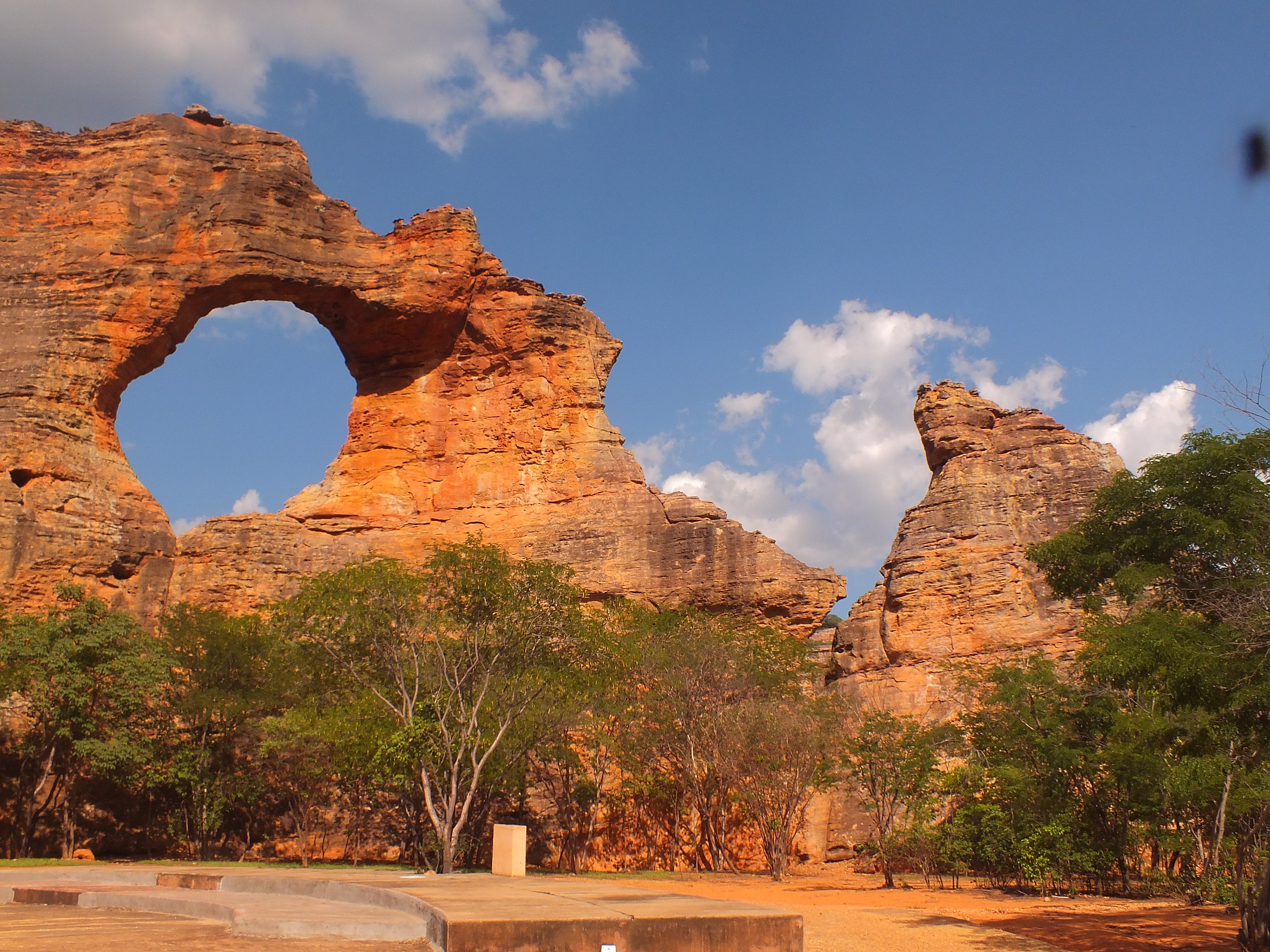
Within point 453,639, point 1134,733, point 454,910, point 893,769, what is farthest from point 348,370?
point 454,910

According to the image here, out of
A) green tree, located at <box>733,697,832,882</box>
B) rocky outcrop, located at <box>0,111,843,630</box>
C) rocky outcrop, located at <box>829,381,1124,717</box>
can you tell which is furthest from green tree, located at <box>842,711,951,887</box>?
rocky outcrop, located at <box>0,111,843,630</box>

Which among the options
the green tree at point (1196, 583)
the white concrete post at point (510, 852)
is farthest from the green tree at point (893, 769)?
the white concrete post at point (510, 852)

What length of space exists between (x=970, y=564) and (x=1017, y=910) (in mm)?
16021

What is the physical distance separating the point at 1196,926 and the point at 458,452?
27697mm

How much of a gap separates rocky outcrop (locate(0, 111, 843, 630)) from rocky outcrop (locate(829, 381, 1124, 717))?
7.16 ft

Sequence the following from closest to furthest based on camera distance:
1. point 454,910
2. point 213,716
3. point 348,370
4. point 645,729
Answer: point 454,910
point 645,729
point 213,716
point 348,370

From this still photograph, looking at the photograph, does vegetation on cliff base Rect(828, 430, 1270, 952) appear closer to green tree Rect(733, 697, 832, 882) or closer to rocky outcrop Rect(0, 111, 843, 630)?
green tree Rect(733, 697, 832, 882)

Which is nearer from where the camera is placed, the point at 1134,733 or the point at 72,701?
the point at 1134,733

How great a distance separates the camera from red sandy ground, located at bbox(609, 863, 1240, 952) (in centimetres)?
1133

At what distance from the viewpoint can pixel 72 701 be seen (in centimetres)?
2261

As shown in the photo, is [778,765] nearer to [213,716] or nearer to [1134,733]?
[1134,733]

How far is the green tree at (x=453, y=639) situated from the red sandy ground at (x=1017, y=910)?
161 inches

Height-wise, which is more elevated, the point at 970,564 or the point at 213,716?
the point at 970,564

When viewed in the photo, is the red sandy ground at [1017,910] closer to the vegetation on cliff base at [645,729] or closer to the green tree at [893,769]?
the vegetation on cliff base at [645,729]
